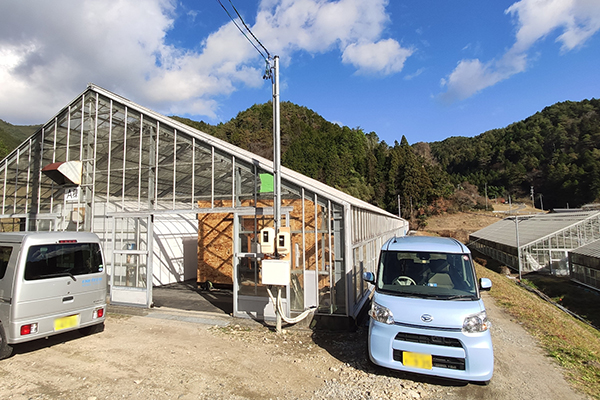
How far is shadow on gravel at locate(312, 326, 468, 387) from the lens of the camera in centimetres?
462

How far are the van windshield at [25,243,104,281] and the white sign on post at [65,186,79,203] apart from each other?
15.6 feet

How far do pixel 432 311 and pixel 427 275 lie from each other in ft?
3.18

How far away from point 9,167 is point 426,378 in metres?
15.2

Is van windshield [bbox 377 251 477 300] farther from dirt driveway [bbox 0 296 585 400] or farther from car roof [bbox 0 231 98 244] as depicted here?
car roof [bbox 0 231 98 244]

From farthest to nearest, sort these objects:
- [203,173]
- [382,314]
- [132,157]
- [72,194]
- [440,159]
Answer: [440,159], [72,194], [132,157], [203,173], [382,314]

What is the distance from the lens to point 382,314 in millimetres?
4613

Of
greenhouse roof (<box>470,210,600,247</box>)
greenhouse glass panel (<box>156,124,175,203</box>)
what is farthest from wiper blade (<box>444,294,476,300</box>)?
greenhouse roof (<box>470,210,600,247</box>)

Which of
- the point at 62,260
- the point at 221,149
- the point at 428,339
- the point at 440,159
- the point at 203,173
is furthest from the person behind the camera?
the point at 440,159

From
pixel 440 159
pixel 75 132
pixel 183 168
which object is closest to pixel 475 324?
pixel 183 168

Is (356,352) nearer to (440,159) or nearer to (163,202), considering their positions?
(163,202)

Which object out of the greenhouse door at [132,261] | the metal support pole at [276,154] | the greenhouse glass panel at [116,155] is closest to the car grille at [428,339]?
the metal support pole at [276,154]

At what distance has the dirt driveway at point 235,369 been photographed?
4.39 m

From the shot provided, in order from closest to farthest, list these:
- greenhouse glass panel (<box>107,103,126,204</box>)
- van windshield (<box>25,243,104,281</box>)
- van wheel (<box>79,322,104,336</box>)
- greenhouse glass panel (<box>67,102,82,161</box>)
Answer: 1. van windshield (<box>25,243,104,281</box>)
2. van wheel (<box>79,322,104,336</box>)
3. greenhouse glass panel (<box>107,103,126,204</box>)
4. greenhouse glass panel (<box>67,102,82,161</box>)

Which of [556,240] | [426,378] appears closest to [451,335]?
[426,378]
